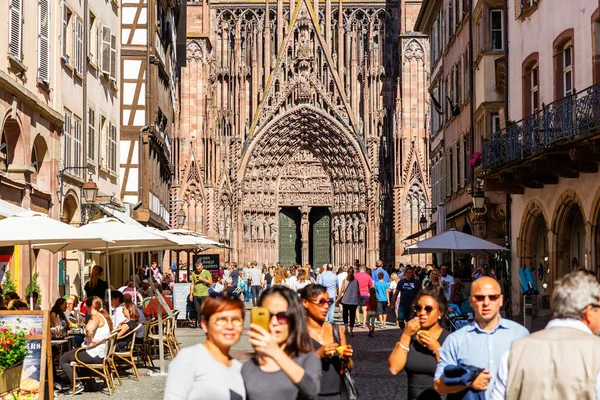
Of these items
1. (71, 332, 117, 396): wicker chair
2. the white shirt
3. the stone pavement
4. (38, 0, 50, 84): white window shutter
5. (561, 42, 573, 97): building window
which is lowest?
the stone pavement

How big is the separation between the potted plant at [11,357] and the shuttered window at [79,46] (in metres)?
16.1

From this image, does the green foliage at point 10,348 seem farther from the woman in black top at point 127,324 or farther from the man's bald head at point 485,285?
the man's bald head at point 485,285

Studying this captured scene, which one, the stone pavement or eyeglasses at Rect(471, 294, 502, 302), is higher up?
eyeglasses at Rect(471, 294, 502, 302)

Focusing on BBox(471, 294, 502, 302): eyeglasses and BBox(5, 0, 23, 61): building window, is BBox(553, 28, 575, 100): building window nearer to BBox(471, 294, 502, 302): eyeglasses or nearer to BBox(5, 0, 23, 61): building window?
BBox(5, 0, 23, 61): building window

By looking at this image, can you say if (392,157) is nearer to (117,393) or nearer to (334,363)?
(117,393)

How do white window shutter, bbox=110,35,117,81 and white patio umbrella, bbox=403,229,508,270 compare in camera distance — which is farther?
white window shutter, bbox=110,35,117,81

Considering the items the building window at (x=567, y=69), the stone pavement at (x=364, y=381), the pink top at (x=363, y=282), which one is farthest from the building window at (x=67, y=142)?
the building window at (x=567, y=69)

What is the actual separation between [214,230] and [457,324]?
4214 centimetres

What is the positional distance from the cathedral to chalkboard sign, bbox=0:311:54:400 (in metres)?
45.5

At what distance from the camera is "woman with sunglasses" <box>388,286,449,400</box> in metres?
7.36

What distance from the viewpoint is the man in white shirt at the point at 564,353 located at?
5211mm

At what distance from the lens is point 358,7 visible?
60031 mm

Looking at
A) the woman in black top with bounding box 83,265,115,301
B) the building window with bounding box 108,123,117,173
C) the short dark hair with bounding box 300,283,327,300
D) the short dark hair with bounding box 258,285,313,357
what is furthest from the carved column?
the short dark hair with bounding box 258,285,313,357

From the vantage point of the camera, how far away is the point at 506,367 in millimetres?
5562
